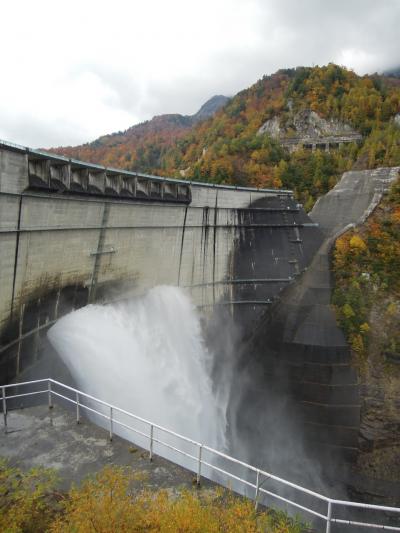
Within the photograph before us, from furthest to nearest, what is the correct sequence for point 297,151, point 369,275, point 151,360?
point 297,151
point 369,275
point 151,360

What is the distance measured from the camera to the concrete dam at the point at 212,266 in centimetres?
1170

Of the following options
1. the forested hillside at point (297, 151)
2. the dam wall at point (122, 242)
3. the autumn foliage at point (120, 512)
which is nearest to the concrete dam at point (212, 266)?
the dam wall at point (122, 242)

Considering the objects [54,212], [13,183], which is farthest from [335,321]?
[13,183]

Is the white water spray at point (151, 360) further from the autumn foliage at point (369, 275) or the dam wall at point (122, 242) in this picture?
the autumn foliage at point (369, 275)

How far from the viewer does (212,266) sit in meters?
21.8

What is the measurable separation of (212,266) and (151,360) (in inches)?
292

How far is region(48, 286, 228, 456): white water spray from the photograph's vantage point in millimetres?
13086

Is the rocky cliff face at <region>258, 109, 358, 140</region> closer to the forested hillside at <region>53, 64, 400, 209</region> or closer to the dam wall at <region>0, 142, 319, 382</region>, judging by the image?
the forested hillside at <region>53, 64, 400, 209</region>

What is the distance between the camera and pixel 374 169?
1166 inches

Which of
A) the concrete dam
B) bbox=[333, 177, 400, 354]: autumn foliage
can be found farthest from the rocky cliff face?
bbox=[333, 177, 400, 354]: autumn foliage

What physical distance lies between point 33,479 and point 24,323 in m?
6.60

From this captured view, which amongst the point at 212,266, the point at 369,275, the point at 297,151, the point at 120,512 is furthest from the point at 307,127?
the point at 120,512

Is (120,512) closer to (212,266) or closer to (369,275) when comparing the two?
(212,266)

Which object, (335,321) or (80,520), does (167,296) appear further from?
(80,520)
